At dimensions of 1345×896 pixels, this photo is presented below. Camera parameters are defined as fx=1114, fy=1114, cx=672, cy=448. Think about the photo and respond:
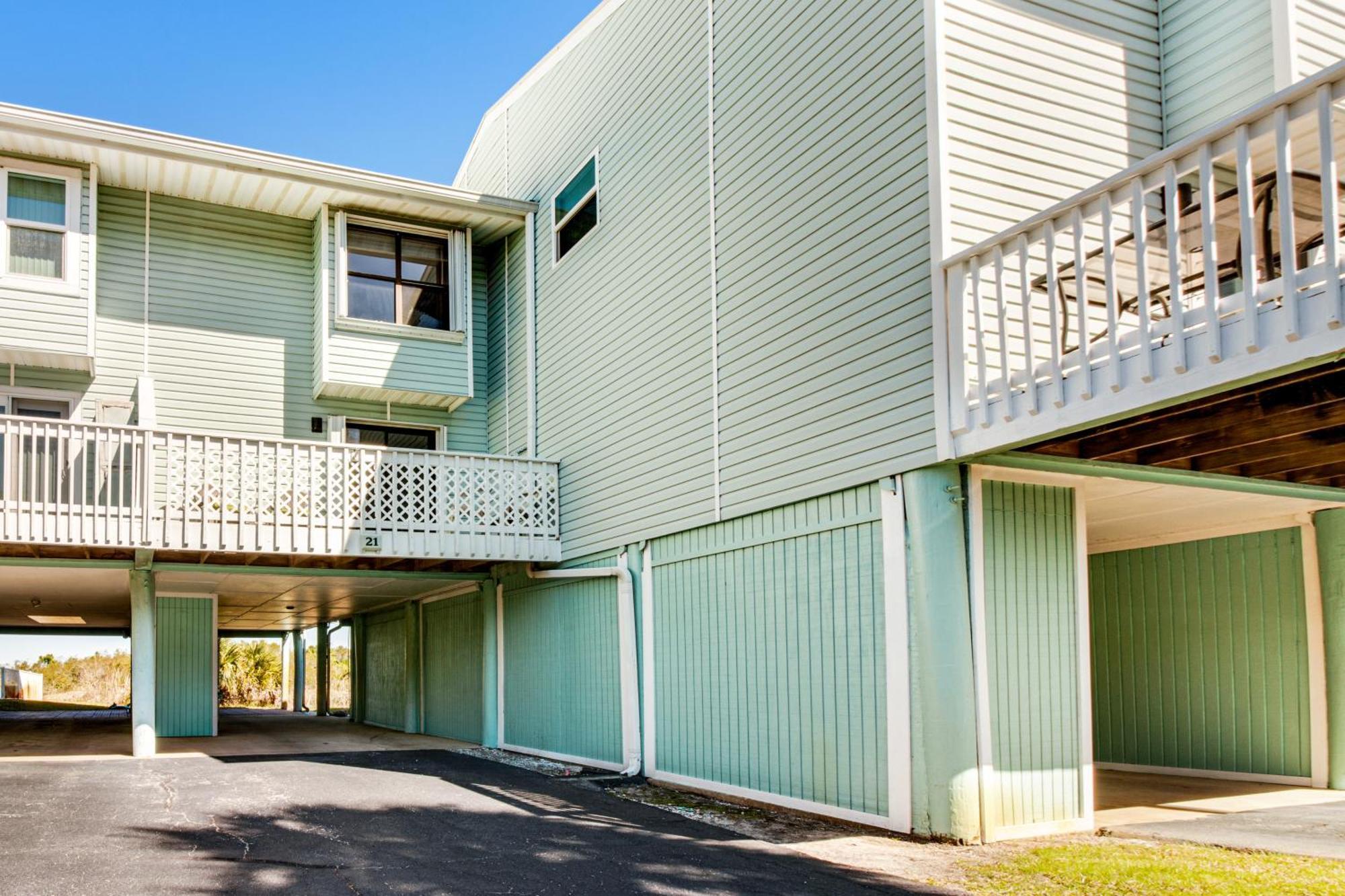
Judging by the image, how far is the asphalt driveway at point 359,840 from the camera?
6.38 m

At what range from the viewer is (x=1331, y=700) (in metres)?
9.78

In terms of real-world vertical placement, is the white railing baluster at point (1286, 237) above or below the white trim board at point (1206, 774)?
above

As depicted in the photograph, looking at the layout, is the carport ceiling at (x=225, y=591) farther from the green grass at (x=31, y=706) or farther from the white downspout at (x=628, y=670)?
the green grass at (x=31, y=706)

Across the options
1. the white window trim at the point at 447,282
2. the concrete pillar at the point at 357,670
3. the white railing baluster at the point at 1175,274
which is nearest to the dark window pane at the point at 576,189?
Answer: the white window trim at the point at 447,282

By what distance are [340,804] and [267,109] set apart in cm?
1669

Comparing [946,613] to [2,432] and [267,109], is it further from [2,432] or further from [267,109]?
[267,109]

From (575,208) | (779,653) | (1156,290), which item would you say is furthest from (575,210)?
(1156,290)

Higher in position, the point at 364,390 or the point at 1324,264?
the point at 364,390

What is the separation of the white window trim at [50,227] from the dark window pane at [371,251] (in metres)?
3.20

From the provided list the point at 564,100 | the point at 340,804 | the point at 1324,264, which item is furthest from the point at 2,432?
the point at 1324,264

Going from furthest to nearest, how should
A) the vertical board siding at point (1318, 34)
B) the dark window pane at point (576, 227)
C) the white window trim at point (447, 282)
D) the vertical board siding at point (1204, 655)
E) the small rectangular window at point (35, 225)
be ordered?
the white window trim at point (447, 282)
the dark window pane at point (576, 227)
the small rectangular window at point (35, 225)
the vertical board siding at point (1204, 655)
the vertical board siding at point (1318, 34)

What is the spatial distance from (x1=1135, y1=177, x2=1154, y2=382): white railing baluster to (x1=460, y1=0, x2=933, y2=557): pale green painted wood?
5.87 ft

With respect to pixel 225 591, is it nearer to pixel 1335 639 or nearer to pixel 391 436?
pixel 391 436

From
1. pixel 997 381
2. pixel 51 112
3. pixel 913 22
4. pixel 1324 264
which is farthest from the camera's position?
pixel 51 112
